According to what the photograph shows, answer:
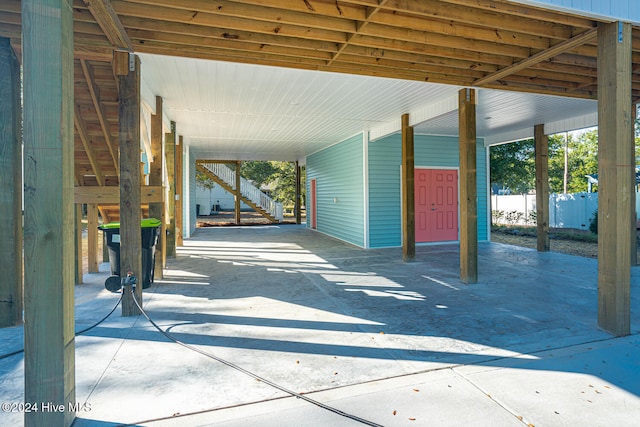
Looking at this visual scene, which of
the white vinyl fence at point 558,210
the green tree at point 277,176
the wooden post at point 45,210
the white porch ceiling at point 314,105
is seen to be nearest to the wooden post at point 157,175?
the white porch ceiling at point 314,105

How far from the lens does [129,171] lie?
388 cm

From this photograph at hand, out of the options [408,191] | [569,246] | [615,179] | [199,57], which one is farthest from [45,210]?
[569,246]

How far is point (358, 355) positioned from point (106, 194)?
465cm

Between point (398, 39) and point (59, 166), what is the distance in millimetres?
3492

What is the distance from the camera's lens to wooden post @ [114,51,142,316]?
3859 mm

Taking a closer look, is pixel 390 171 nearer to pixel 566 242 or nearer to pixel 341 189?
pixel 341 189

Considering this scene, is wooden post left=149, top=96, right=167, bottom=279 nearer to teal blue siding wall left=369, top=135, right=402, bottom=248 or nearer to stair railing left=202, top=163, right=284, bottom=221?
teal blue siding wall left=369, top=135, right=402, bottom=248

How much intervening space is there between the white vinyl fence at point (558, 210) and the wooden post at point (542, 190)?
6856 millimetres

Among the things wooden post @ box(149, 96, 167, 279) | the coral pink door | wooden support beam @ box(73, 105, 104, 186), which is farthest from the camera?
the coral pink door

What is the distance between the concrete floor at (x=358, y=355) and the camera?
2158 mm

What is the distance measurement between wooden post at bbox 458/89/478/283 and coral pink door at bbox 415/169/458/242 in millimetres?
4069

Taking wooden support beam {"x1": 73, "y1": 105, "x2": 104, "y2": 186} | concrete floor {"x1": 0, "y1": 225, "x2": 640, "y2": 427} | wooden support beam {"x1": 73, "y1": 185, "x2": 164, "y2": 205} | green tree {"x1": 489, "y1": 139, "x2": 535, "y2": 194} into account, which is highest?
green tree {"x1": 489, "y1": 139, "x2": 535, "y2": 194}

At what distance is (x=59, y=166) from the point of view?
6.39 ft

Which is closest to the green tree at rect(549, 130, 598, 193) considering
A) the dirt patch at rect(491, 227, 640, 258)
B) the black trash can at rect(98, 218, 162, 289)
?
the dirt patch at rect(491, 227, 640, 258)
